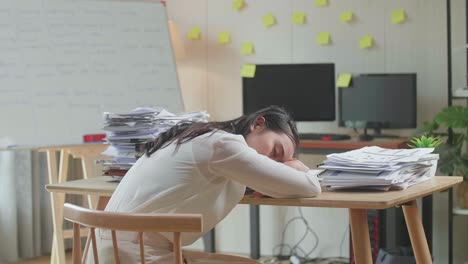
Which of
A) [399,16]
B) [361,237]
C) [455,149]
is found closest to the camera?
[361,237]

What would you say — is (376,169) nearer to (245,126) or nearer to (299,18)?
(245,126)

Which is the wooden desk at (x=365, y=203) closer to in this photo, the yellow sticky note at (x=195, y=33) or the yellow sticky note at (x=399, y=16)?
the yellow sticky note at (x=399, y=16)

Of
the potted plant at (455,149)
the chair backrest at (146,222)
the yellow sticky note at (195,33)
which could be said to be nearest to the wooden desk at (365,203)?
the chair backrest at (146,222)

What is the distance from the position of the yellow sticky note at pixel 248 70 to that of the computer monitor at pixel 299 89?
0.09 feet

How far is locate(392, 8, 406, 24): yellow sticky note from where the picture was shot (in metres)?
4.44

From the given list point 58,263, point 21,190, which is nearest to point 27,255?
point 21,190

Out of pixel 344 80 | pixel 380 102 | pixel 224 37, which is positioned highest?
pixel 224 37

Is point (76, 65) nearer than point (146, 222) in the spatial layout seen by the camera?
No

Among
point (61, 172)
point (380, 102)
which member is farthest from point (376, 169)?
point (380, 102)

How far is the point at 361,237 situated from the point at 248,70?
2.71 meters

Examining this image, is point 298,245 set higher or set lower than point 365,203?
lower

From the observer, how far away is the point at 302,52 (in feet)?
15.6

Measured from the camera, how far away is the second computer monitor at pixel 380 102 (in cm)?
427

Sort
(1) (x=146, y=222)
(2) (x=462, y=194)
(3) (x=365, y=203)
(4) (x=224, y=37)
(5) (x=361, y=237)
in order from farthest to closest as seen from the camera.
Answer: (4) (x=224, y=37) < (2) (x=462, y=194) < (5) (x=361, y=237) < (3) (x=365, y=203) < (1) (x=146, y=222)
